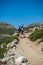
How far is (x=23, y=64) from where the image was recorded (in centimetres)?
1762

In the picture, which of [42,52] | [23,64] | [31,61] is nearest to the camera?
[23,64]

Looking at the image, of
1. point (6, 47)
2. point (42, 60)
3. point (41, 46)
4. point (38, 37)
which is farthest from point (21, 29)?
point (42, 60)

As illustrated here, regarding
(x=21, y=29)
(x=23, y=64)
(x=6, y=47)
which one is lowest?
(x=23, y=64)

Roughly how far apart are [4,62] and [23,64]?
1660 millimetres

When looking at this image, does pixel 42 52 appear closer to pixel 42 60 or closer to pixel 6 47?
pixel 42 60

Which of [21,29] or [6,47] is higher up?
[21,29]

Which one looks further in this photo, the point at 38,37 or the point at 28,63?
the point at 38,37

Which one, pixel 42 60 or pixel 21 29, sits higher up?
→ pixel 21 29

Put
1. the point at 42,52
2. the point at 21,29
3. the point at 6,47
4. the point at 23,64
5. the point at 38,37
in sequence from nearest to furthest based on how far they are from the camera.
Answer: the point at 23,64 < the point at 42,52 < the point at 6,47 < the point at 38,37 < the point at 21,29

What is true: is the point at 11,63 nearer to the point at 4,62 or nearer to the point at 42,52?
the point at 4,62

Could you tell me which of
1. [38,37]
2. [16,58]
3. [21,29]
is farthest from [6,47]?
[21,29]

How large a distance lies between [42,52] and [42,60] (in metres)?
4.35

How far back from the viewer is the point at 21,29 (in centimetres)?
4219

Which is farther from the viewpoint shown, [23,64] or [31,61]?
[31,61]
